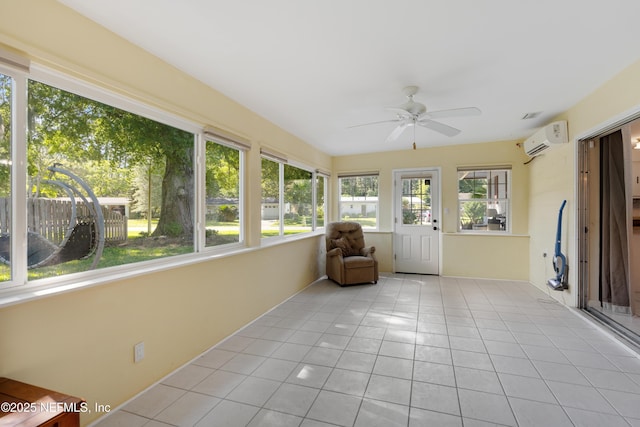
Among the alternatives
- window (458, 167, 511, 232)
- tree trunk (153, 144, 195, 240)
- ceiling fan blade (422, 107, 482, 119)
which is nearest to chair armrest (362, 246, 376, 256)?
window (458, 167, 511, 232)

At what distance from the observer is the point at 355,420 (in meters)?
1.73

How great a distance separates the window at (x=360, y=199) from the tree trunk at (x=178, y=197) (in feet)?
12.5

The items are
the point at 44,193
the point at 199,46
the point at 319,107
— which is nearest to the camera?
the point at 44,193

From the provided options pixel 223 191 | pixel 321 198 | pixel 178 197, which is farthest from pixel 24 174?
pixel 321 198

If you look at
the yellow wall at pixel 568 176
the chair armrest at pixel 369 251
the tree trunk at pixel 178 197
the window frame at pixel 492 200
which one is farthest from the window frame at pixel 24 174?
the window frame at pixel 492 200

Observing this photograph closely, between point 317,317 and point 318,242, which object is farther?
point 318,242

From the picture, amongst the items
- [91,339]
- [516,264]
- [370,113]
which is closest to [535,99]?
[370,113]

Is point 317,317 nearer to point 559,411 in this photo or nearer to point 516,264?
point 559,411

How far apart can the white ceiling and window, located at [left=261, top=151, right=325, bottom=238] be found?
98 cm

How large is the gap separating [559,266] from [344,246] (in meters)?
2.93

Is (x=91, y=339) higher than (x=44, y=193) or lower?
lower

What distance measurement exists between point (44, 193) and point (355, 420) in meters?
2.19

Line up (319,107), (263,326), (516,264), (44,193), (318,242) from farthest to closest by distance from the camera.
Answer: (318,242), (516,264), (319,107), (263,326), (44,193)

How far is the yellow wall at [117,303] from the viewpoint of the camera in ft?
4.90
